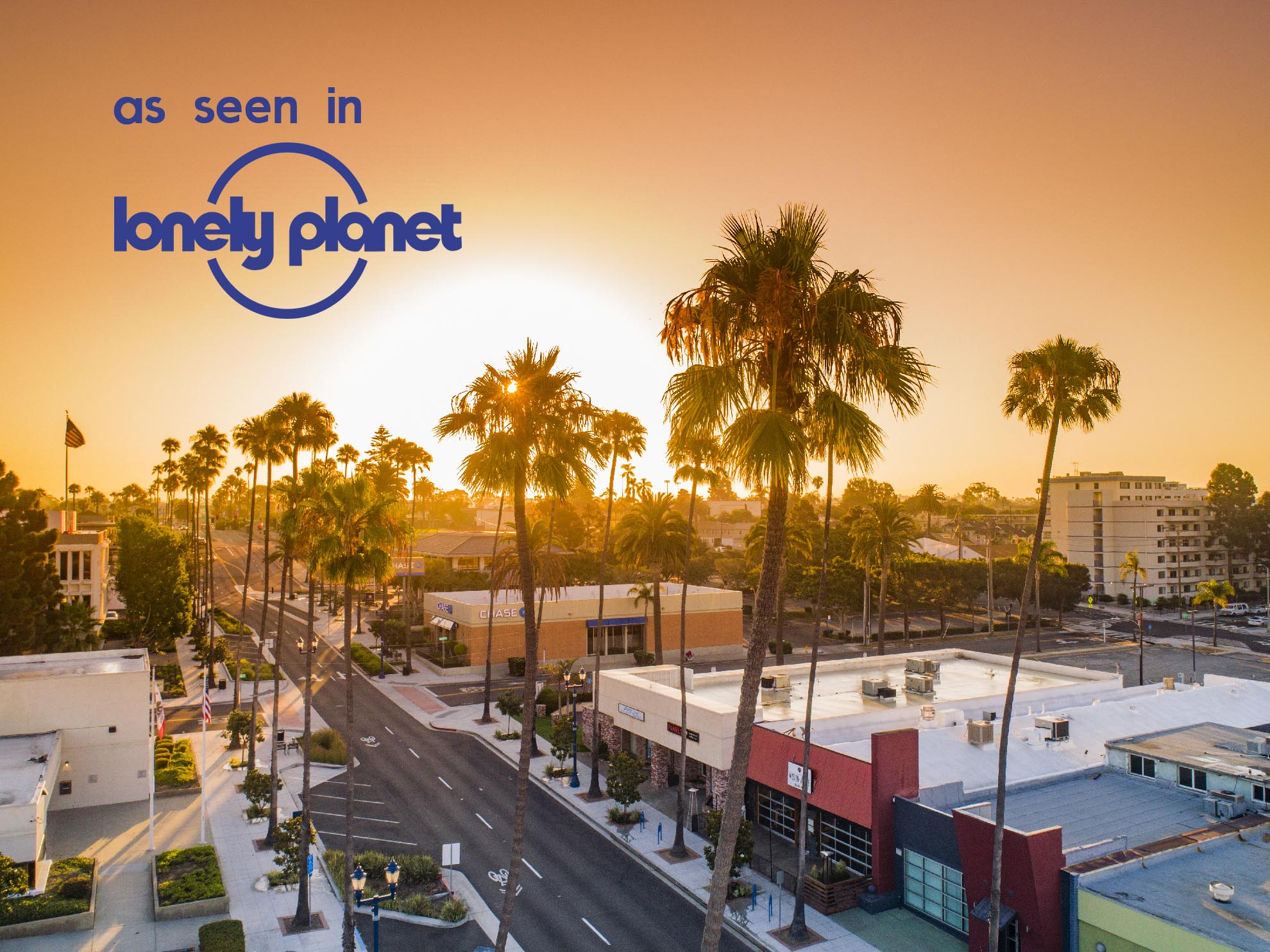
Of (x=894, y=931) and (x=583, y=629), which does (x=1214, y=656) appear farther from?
(x=894, y=931)

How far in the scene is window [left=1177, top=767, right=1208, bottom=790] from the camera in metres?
28.8

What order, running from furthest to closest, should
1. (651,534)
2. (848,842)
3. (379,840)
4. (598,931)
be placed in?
(651,534), (379,840), (848,842), (598,931)

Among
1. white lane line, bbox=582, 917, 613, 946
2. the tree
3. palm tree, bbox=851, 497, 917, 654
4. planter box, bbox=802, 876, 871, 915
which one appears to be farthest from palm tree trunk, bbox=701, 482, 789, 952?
the tree

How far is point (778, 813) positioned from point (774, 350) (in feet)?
90.2

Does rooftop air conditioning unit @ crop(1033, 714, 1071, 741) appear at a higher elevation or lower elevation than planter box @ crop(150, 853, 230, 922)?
higher

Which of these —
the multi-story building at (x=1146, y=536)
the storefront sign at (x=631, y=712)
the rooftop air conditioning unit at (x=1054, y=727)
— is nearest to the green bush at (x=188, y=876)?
the storefront sign at (x=631, y=712)

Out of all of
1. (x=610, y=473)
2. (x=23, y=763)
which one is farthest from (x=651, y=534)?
(x=23, y=763)

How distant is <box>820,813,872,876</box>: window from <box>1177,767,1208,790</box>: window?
11.4 metres

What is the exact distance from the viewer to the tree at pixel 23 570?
50.9 metres

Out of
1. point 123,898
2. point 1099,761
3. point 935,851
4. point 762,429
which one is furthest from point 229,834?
point 1099,761

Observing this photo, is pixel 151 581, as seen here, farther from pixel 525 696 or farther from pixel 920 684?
pixel 525 696

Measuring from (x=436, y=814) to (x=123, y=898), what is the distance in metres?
12.4

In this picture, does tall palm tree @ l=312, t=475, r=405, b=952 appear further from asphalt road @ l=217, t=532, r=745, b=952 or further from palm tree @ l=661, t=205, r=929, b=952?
palm tree @ l=661, t=205, r=929, b=952

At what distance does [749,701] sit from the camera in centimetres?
1440
